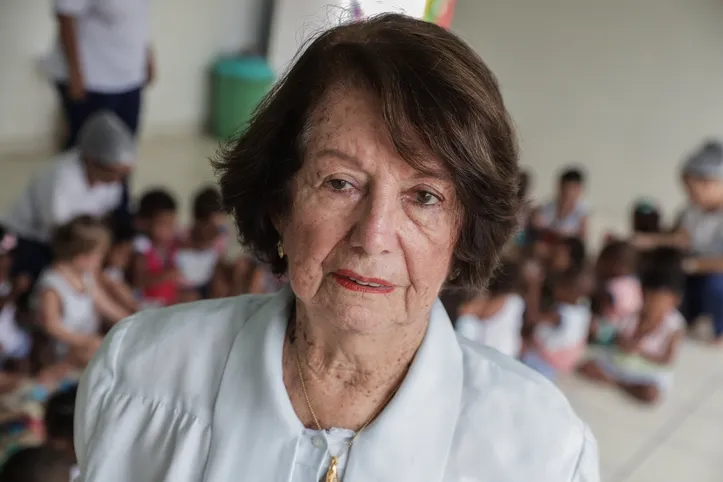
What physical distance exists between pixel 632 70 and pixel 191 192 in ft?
10.1

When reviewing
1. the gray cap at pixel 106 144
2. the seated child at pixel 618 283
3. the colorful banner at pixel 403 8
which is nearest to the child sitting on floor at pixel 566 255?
the seated child at pixel 618 283

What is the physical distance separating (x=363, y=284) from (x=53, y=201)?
7.82 ft

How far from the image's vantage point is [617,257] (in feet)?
12.8

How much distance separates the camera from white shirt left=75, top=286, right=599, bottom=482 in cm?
112

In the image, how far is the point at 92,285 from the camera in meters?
3.00

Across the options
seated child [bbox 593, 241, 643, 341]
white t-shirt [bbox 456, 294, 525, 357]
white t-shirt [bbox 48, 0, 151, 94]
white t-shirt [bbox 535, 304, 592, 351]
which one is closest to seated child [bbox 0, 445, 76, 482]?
white t-shirt [bbox 456, 294, 525, 357]

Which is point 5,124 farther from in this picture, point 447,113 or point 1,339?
point 447,113

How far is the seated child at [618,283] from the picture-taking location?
3.75m

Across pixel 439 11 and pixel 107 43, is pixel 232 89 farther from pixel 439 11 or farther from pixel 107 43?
pixel 439 11

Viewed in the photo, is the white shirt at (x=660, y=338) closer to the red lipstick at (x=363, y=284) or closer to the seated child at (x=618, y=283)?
the seated child at (x=618, y=283)

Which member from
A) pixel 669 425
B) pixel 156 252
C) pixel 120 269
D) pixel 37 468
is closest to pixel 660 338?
pixel 669 425

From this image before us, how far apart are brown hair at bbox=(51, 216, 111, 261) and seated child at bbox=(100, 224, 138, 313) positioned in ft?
0.70

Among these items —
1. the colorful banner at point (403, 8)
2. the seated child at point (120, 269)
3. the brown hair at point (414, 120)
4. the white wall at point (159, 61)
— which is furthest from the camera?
the white wall at point (159, 61)

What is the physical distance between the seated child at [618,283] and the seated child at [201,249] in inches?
68.9
